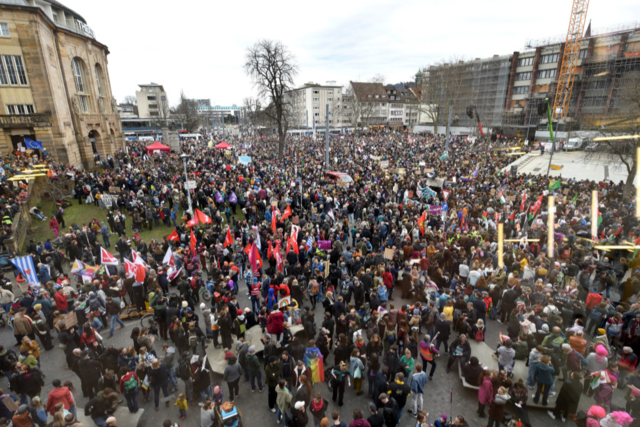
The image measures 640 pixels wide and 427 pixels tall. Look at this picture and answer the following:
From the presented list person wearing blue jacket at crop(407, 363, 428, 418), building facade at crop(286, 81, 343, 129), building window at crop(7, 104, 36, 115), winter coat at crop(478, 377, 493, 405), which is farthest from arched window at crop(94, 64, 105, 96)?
building facade at crop(286, 81, 343, 129)

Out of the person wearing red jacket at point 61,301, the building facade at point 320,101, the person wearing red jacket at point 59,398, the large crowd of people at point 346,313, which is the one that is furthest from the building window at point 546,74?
the person wearing red jacket at point 59,398

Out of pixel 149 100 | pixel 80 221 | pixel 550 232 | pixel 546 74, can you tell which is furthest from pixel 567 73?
pixel 149 100

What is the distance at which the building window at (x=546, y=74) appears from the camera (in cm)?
5216

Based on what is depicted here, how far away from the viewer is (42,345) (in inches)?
363

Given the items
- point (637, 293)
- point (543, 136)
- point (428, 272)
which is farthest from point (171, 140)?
point (543, 136)

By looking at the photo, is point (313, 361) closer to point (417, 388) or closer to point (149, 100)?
point (417, 388)

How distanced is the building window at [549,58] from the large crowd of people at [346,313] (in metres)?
44.2

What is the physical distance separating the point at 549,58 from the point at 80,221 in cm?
6581

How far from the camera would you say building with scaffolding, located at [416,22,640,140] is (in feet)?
140

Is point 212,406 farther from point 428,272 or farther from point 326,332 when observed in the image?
point 428,272

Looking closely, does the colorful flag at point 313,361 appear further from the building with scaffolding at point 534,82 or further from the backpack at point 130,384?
the building with scaffolding at point 534,82

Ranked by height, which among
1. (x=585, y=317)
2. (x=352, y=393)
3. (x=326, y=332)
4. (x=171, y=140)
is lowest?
(x=352, y=393)

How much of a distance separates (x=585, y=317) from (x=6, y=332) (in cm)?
1679

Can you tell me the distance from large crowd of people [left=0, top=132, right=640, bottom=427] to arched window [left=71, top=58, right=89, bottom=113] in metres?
23.3
